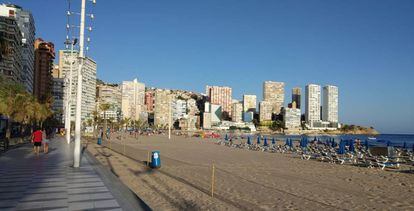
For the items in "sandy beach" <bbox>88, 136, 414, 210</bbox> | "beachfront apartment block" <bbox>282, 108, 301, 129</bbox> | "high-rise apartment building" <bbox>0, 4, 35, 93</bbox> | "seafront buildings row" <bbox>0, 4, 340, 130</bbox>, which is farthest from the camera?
"beachfront apartment block" <bbox>282, 108, 301, 129</bbox>

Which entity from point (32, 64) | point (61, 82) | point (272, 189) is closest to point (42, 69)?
point (61, 82)

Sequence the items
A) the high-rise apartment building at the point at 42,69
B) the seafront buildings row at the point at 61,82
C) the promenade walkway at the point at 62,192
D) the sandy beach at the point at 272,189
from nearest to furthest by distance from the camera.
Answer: the promenade walkway at the point at 62,192 → the sandy beach at the point at 272,189 → the seafront buildings row at the point at 61,82 → the high-rise apartment building at the point at 42,69

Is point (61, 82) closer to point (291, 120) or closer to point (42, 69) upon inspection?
point (42, 69)

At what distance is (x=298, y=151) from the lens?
29594 mm

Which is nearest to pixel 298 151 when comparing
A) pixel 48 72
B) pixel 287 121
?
pixel 48 72

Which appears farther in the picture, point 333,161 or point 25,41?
point 25,41

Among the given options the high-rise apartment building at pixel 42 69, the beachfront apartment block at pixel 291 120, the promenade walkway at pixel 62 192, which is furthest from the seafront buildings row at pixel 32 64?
the beachfront apartment block at pixel 291 120

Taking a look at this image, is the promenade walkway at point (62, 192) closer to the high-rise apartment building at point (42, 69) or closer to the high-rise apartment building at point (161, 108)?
the high-rise apartment building at point (42, 69)

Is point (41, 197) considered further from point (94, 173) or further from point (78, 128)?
point (78, 128)

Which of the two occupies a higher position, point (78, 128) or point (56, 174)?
point (78, 128)

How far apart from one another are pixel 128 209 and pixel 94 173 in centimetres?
574

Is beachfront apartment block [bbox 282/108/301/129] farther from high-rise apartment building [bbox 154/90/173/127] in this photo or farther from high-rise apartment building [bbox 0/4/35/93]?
high-rise apartment building [bbox 0/4/35/93]

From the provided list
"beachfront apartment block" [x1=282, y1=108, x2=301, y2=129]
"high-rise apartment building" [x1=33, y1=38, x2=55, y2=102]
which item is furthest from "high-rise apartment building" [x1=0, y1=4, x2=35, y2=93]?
"beachfront apartment block" [x1=282, y1=108, x2=301, y2=129]

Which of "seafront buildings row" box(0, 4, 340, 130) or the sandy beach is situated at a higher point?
"seafront buildings row" box(0, 4, 340, 130)
